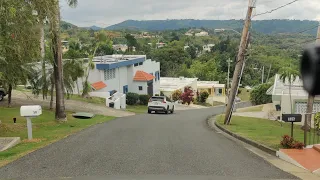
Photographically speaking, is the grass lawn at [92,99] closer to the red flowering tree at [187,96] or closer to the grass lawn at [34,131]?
the grass lawn at [34,131]

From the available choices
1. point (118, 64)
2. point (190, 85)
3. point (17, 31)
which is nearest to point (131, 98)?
point (118, 64)

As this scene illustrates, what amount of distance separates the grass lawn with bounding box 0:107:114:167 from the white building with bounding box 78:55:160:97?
21.3 m

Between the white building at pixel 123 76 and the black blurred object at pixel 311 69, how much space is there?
45.4 m

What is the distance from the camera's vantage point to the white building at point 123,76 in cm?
4994

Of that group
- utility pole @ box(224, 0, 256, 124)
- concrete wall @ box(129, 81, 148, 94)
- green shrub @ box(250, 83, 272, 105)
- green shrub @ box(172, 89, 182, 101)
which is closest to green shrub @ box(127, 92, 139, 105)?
concrete wall @ box(129, 81, 148, 94)

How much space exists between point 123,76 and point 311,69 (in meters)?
56.0

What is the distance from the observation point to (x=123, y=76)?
57781 mm

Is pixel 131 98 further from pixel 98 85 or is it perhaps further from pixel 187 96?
pixel 187 96

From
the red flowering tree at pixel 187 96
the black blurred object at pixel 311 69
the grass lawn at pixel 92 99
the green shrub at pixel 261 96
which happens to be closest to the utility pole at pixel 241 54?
the grass lawn at pixel 92 99

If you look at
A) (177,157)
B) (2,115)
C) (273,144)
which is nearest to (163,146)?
(177,157)

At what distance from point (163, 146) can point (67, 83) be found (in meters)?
19.7

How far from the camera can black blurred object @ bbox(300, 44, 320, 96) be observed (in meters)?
2.11

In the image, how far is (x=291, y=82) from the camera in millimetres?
32812

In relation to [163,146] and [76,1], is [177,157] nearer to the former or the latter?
[163,146]
